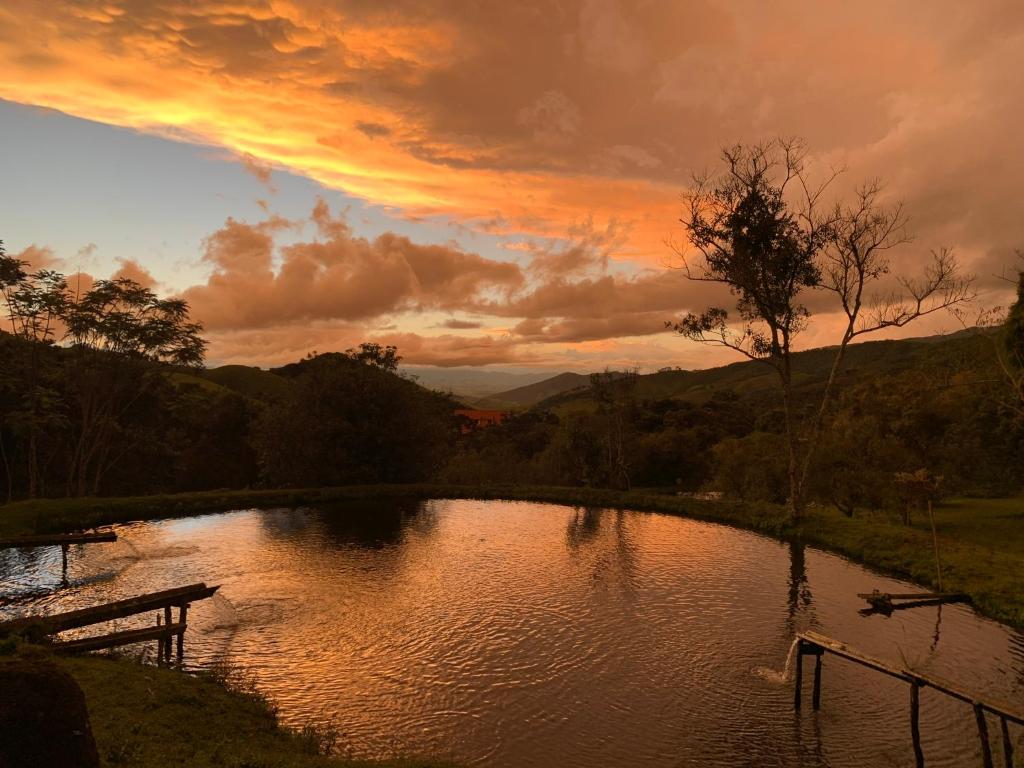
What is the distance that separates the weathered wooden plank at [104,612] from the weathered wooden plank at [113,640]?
609mm

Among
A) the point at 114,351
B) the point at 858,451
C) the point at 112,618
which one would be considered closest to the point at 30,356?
the point at 114,351

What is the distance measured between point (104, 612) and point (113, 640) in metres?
1.44

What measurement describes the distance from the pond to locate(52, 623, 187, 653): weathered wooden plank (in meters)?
1.56

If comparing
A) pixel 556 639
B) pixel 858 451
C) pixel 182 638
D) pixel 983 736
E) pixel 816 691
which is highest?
pixel 858 451

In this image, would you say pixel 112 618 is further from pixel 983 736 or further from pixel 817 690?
pixel 983 736

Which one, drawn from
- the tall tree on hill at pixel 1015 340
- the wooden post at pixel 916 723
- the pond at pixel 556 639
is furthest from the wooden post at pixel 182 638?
the tall tree on hill at pixel 1015 340

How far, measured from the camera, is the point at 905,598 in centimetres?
2312

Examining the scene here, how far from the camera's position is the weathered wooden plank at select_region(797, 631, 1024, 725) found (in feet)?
39.1

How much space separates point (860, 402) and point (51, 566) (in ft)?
197

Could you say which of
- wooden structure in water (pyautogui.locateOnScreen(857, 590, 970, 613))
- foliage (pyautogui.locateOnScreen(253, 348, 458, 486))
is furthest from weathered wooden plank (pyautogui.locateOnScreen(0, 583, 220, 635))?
foliage (pyautogui.locateOnScreen(253, 348, 458, 486))

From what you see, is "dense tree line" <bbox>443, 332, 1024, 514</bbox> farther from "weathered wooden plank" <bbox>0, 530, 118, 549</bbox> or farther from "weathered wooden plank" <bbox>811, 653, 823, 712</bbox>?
"weathered wooden plank" <bbox>0, 530, 118, 549</bbox>

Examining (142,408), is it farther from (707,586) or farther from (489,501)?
(707,586)

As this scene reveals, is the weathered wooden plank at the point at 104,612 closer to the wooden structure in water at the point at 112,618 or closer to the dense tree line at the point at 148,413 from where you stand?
the wooden structure in water at the point at 112,618

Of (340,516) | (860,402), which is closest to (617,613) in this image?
(340,516)
